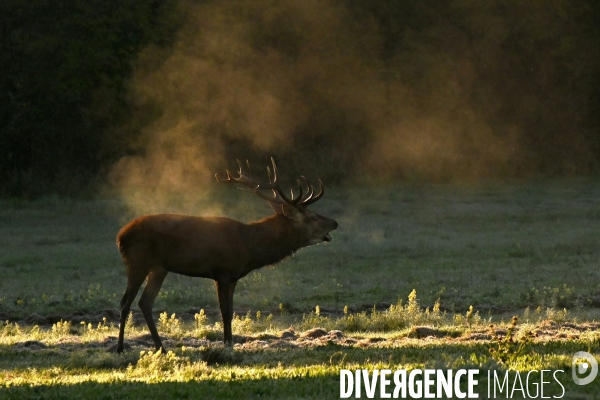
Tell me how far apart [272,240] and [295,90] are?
22528 mm

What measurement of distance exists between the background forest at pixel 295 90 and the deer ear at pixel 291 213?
60.2 feet

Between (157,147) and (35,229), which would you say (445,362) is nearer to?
(35,229)

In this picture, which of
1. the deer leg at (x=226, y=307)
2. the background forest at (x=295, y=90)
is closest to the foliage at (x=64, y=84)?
the background forest at (x=295, y=90)

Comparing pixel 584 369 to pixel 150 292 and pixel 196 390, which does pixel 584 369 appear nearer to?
pixel 196 390

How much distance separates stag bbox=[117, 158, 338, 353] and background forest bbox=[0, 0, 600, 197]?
60.9ft

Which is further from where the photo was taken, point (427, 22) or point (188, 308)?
point (427, 22)

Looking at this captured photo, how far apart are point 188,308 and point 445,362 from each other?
7.44 metres

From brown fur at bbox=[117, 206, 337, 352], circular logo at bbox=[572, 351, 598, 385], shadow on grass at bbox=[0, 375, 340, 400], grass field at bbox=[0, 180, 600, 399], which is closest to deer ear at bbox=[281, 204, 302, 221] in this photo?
brown fur at bbox=[117, 206, 337, 352]

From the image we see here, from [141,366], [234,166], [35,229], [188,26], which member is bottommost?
[141,366]

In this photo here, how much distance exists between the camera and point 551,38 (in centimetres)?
3594

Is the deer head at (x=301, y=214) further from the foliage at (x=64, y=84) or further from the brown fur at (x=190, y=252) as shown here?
the foliage at (x=64, y=84)

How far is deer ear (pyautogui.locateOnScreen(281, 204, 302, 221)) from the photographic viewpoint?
39.8 ft

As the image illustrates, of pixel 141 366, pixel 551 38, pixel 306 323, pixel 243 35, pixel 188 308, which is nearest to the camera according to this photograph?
pixel 141 366

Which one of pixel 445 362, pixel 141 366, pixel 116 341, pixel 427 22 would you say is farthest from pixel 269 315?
pixel 427 22
